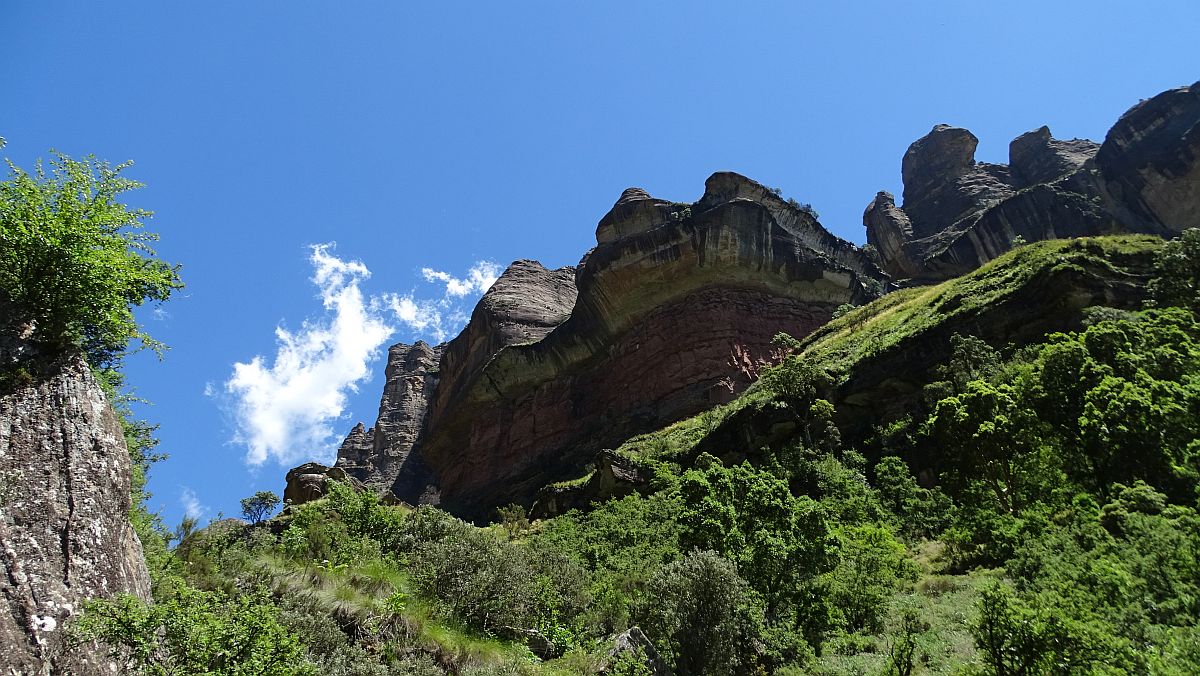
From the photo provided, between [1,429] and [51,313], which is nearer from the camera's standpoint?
[1,429]

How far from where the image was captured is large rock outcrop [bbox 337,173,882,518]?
4809 cm

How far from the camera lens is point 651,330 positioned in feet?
169

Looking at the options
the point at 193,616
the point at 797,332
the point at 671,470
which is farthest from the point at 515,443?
the point at 193,616

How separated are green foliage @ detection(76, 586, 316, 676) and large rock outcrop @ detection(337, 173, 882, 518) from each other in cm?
3760

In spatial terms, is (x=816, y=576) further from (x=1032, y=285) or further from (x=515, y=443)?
(x=515, y=443)

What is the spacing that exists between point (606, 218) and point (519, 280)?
2286cm

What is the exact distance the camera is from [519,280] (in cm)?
7675

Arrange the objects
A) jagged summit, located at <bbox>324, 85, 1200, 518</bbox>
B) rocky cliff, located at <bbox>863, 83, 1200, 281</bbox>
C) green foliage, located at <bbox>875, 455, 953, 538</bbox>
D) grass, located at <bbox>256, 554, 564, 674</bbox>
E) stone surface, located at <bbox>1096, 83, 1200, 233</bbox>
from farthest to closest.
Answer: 1. rocky cliff, located at <bbox>863, 83, 1200, 281</bbox>
2. stone surface, located at <bbox>1096, 83, 1200, 233</bbox>
3. jagged summit, located at <bbox>324, 85, 1200, 518</bbox>
4. green foliage, located at <bbox>875, 455, 953, 538</bbox>
5. grass, located at <bbox>256, 554, 564, 674</bbox>

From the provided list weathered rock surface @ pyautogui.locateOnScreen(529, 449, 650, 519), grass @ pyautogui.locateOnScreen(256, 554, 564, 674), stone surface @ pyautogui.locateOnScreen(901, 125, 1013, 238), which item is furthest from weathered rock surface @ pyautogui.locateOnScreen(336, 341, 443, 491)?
grass @ pyautogui.locateOnScreen(256, 554, 564, 674)

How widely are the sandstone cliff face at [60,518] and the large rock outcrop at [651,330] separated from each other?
36458 millimetres

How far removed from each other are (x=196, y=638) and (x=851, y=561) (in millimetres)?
10879

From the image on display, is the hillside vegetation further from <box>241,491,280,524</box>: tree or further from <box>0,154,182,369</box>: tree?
<box>241,491,280,524</box>: tree

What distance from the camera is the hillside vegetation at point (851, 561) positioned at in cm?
728

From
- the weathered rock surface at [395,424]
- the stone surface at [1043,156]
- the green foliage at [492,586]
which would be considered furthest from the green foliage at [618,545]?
the stone surface at [1043,156]
